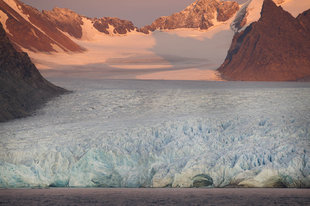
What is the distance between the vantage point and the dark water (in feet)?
50.4

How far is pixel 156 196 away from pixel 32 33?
12779 centimetres

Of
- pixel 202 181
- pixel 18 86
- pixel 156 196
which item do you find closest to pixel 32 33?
pixel 18 86

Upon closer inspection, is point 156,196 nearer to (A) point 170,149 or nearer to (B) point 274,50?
(A) point 170,149

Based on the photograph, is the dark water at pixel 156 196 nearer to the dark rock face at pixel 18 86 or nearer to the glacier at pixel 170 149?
the glacier at pixel 170 149

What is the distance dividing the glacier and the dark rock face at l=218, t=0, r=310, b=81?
43.8 meters

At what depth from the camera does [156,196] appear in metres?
16.3

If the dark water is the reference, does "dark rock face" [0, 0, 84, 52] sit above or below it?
above

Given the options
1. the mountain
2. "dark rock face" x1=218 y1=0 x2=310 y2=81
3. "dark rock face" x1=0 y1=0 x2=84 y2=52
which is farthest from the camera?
"dark rock face" x1=0 y1=0 x2=84 y2=52

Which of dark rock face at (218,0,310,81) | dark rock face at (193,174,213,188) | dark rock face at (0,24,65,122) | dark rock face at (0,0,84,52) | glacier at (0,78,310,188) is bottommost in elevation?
dark rock face at (193,174,213,188)

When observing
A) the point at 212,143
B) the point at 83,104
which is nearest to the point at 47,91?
the point at 83,104

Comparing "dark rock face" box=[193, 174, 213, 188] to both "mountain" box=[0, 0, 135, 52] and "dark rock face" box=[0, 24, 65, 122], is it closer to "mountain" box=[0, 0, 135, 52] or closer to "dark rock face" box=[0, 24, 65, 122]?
"dark rock face" box=[0, 24, 65, 122]

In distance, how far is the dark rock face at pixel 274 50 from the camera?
6794 centimetres

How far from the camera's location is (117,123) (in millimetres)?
23344

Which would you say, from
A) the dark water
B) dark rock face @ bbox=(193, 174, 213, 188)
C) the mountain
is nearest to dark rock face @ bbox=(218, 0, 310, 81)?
dark rock face @ bbox=(193, 174, 213, 188)
